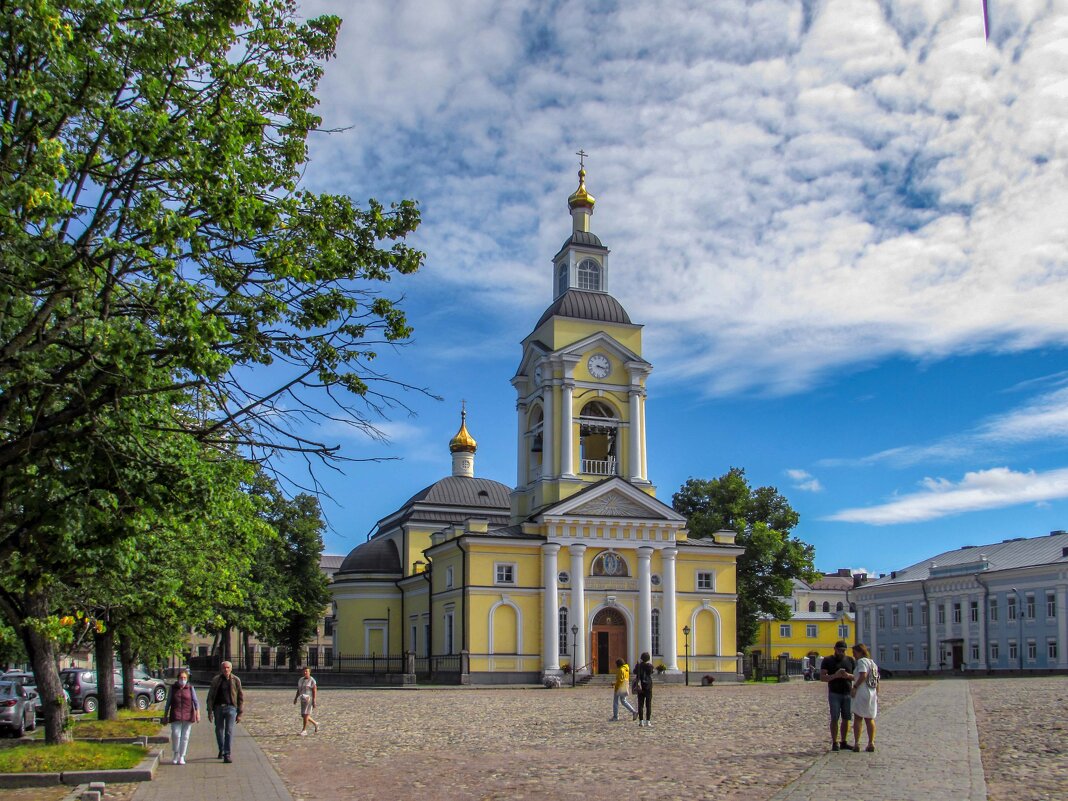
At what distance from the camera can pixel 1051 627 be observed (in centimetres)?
7062

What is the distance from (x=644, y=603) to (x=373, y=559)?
65.5ft

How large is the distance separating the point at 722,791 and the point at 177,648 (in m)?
19.2

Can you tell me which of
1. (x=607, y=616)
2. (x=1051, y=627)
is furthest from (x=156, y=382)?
(x=1051, y=627)

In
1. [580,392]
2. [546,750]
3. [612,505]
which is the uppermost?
[580,392]

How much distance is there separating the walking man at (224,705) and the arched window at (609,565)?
3634 cm

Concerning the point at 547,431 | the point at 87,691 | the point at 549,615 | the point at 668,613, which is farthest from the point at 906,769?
the point at 547,431

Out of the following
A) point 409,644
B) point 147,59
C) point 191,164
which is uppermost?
point 147,59

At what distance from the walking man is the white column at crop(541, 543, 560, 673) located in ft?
112

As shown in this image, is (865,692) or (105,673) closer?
(865,692)

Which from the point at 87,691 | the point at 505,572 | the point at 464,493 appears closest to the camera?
the point at 87,691

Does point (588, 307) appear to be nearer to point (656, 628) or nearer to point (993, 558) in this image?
point (656, 628)

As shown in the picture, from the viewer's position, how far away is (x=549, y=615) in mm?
52281

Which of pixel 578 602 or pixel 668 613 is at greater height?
pixel 578 602

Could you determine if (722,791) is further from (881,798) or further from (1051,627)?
(1051,627)
